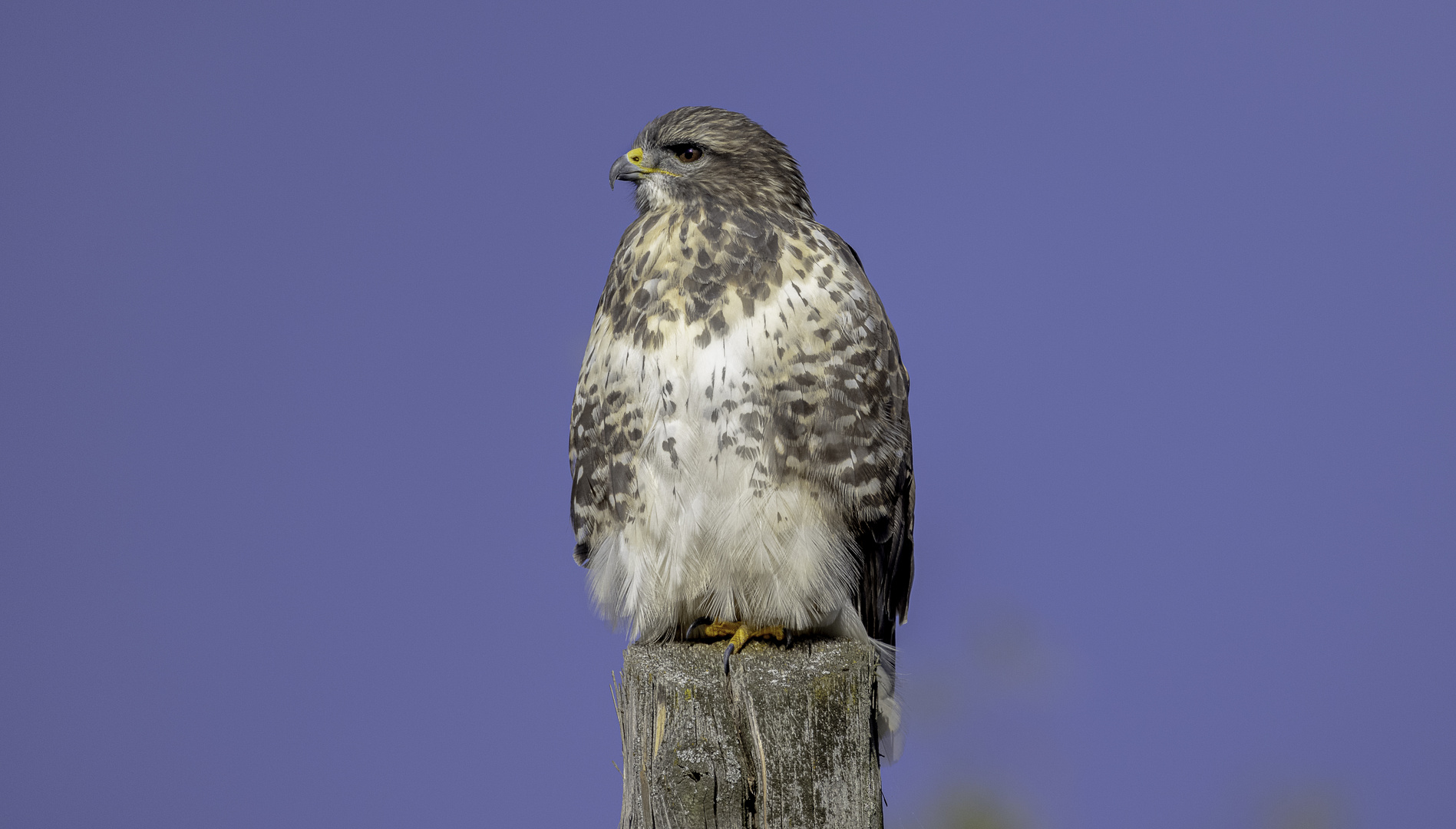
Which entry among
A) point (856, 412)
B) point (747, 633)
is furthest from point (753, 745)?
point (856, 412)

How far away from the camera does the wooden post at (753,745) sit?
2.75 metres

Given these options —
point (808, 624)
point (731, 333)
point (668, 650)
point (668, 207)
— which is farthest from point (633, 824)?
point (668, 207)

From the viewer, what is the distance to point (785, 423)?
3.59m

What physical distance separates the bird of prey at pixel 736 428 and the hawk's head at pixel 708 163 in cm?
3

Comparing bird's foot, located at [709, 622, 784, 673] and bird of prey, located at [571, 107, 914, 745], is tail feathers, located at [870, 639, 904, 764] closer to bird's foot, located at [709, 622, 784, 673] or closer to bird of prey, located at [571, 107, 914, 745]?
bird of prey, located at [571, 107, 914, 745]

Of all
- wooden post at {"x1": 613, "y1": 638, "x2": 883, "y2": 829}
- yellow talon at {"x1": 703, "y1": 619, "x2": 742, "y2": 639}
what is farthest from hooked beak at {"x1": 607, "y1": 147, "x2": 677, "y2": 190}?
wooden post at {"x1": 613, "y1": 638, "x2": 883, "y2": 829}

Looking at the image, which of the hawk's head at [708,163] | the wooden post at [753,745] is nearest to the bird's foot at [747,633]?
the wooden post at [753,745]

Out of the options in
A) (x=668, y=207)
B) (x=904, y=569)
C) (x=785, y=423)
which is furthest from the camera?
(x=904, y=569)

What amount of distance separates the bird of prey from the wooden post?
54cm

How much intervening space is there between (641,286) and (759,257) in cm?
38

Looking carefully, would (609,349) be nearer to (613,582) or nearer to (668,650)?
(613,582)

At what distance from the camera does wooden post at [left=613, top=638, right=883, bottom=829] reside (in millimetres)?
2750

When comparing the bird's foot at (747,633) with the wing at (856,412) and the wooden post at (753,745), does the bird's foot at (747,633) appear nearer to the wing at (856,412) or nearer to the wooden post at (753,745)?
the wing at (856,412)

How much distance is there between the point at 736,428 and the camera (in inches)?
140
